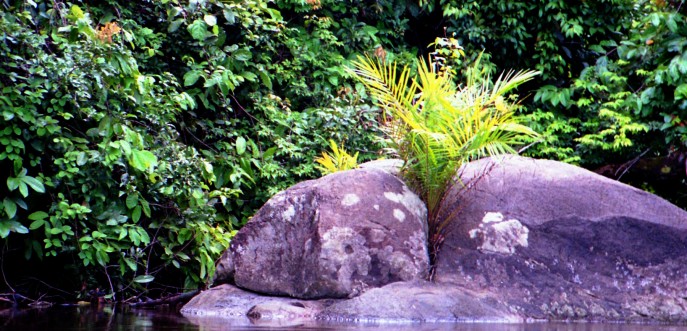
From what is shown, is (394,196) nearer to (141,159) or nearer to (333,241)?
(333,241)

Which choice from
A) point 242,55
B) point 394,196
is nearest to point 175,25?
point 242,55

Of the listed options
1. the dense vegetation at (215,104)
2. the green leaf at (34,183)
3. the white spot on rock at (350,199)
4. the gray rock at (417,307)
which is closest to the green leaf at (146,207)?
the dense vegetation at (215,104)

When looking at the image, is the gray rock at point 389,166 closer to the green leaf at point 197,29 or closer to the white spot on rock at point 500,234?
the white spot on rock at point 500,234

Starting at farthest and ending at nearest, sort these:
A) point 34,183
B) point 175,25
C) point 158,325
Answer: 1. point 175,25
2. point 34,183
3. point 158,325

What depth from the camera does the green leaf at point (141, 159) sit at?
6121 millimetres

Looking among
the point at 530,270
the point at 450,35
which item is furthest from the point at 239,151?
the point at 450,35

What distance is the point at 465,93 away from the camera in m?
6.59

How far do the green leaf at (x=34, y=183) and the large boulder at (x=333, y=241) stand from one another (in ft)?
4.78

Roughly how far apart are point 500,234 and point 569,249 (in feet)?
1.74

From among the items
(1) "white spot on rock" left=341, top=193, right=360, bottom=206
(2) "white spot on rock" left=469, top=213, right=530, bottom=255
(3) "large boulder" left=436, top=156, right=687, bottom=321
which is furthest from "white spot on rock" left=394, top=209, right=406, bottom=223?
(2) "white spot on rock" left=469, top=213, right=530, bottom=255

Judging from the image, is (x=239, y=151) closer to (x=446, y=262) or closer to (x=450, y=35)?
(x=446, y=262)

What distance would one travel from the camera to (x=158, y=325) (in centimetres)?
434

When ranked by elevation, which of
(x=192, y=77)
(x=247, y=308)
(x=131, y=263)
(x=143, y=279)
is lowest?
(x=143, y=279)

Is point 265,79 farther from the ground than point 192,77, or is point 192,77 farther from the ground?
point 192,77
